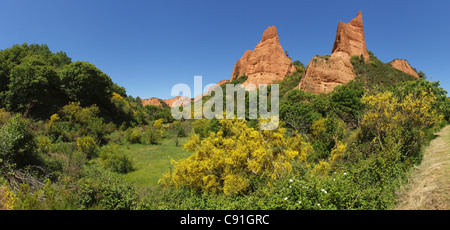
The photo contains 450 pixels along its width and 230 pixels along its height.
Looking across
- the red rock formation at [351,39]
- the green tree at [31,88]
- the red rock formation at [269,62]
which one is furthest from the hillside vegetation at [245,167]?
the red rock formation at [269,62]

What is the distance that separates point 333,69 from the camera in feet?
112

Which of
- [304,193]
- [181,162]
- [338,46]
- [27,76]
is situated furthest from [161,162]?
[338,46]

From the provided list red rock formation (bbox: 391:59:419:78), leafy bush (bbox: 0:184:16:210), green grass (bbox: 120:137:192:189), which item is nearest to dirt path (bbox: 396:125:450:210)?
green grass (bbox: 120:137:192:189)

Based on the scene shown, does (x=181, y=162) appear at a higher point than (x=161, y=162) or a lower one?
higher

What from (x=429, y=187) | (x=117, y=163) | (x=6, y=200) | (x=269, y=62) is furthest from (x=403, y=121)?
(x=269, y=62)

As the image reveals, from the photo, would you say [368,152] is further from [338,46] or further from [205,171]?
[338,46]

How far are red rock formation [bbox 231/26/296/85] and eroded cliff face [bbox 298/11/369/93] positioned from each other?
49.6ft

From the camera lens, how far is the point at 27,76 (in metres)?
21.3

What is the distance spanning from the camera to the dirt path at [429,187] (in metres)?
4.62

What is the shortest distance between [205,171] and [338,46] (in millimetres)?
41822

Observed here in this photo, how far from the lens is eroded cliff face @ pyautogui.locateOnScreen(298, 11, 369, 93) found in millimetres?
33562

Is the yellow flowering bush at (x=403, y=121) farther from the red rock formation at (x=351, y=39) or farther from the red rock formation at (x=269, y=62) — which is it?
the red rock formation at (x=269, y=62)

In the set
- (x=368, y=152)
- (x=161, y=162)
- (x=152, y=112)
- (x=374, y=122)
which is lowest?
(x=161, y=162)

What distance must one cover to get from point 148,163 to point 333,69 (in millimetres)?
33661
